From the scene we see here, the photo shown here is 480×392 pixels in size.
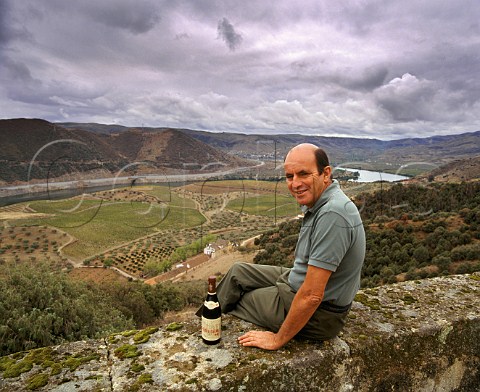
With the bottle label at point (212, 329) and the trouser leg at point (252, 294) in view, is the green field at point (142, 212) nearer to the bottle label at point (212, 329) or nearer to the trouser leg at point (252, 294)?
the trouser leg at point (252, 294)

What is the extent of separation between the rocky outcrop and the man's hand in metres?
0.04

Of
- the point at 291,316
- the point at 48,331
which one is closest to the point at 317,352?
the point at 291,316

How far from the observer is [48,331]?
15.2 feet

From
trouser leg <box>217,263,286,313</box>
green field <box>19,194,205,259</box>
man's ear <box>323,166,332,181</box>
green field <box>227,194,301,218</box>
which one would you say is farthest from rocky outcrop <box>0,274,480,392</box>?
green field <box>227,194,301,218</box>

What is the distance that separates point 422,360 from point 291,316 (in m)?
1.15

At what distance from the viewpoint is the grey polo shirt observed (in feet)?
7.02

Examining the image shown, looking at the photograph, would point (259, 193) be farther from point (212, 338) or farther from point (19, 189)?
point (212, 338)

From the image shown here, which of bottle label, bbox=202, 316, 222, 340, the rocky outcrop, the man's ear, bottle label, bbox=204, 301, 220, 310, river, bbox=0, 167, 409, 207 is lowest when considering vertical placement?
river, bbox=0, 167, 409, 207

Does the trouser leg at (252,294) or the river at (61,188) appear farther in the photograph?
the river at (61,188)

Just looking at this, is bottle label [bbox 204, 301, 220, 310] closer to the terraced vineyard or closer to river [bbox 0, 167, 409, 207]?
the terraced vineyard

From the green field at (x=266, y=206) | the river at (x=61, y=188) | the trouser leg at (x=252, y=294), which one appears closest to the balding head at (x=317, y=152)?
the trouser leg at (x=252, y=294)

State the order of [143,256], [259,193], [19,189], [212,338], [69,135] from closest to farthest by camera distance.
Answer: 1. [212,338]
2. [143,256]
3. [259,193]
4. [19,189]
5. [69,135]

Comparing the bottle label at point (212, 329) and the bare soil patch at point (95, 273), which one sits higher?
the bottle label at point (212, 329)

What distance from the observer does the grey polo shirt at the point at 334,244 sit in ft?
7.02
